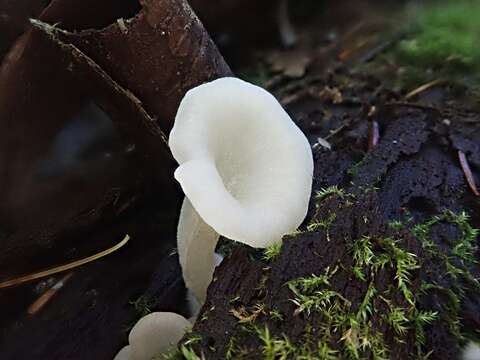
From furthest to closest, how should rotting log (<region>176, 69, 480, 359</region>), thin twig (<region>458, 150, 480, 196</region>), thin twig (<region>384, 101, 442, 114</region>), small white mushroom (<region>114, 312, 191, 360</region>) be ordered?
thin twig (<region>384, 101, 442, 114</region>) → thin twig (<region>458, 150, 480, 196</region>) → small white mushroom (<region>114, 312, 191, 360</region>) → rotting log (<region>176, 69, 480, 359</region>)

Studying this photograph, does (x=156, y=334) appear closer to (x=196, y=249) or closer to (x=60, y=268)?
(x=196, y=249)

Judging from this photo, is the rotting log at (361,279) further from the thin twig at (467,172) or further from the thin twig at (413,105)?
the thin twig at (413,105)

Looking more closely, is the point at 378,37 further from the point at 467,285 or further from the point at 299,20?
the point at 467,285

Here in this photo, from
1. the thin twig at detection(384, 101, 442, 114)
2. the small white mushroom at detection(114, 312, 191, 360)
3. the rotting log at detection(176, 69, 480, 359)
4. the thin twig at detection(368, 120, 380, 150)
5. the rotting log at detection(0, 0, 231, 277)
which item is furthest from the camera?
the thin twig at detection(384, 101, 442, 114)

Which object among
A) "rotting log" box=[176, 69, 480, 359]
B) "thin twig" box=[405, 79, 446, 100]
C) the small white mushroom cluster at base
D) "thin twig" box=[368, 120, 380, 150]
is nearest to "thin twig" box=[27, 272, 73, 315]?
the small white mushroom cluster at base

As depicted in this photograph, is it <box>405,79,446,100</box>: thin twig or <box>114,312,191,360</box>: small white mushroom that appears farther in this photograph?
<box>405,79,446,100</box>: thin twig

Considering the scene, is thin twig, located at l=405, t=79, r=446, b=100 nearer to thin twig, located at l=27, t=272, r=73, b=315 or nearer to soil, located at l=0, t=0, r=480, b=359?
soil, located at l=0, t=0, r=480, b=359

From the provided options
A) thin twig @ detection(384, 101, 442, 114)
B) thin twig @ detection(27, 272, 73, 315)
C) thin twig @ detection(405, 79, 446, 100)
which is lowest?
thin twig @ detection(405, 79, 446, 100)

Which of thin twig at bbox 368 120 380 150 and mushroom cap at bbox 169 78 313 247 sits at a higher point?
mushroom cap at bbox 169 78 313 247
